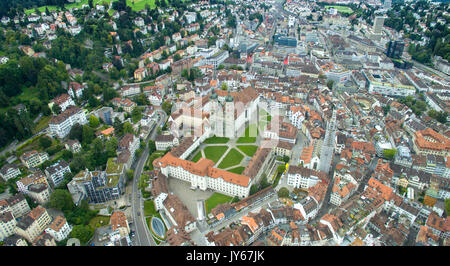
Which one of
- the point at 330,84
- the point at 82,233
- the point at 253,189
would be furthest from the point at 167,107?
the point at 330,84

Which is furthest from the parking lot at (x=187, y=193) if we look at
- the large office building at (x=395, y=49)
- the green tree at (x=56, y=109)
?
the large office building at (x=395, y=49)

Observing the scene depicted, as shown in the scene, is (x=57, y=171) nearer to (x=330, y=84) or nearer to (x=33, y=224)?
(x=33, y=224)

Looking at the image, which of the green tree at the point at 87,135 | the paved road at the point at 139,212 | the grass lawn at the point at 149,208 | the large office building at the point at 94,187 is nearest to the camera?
the paved road at the point at 139,212

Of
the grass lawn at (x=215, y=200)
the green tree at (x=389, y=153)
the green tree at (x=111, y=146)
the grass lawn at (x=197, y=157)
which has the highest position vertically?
the green tree at (x=111, y=146)

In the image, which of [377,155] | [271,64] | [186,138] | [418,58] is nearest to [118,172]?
[186,138]

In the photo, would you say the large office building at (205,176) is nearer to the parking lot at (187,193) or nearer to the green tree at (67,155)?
the parking lot at (187,193)

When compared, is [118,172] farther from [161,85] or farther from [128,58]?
[128,58]

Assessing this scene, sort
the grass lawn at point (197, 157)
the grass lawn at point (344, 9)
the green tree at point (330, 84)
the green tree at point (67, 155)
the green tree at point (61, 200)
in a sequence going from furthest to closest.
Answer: the grass lawn at point (344, 9) < the green tree at point (330, 84) < the grass lawn at point (197, 157) < the green tree at point (67, 155) < the green tree at point (61, 200)

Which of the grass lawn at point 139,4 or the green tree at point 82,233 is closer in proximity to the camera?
the green tree at point 82,233
